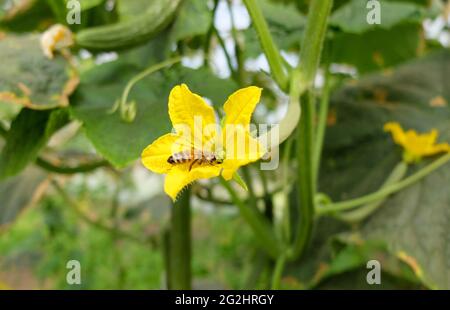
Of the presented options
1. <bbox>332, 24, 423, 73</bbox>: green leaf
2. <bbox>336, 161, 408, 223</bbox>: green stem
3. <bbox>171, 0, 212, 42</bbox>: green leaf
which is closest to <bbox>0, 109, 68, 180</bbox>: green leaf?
<bbox>171, 0, 212, 42</bbox>: green leaf

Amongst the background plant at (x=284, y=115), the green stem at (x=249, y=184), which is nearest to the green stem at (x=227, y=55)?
the background plant at (x=284, y=115)

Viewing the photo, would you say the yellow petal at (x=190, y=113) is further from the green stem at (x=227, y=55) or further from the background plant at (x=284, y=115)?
the green stem at (x=227, y=55)

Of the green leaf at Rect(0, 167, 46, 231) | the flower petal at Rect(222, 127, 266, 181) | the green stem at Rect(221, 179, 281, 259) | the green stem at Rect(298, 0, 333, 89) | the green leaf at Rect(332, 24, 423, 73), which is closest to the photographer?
the flower petal at Rect(222, 127, 266, 181)

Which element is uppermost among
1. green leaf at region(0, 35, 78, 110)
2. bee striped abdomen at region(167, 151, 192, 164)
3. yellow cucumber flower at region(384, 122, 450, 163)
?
green leaf at region(0, 35, 78, 110)

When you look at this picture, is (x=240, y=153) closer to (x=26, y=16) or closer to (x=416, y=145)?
(x=416, y=145)

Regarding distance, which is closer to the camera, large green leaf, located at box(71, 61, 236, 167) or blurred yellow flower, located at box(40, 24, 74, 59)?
large green leaf, located at box(71, 61, 236, 167)

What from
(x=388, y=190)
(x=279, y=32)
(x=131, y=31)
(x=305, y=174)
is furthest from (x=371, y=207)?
(x=131, y=31)

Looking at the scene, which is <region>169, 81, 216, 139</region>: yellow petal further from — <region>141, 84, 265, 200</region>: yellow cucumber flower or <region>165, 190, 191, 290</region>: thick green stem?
<region>165, 190, 191, 290</region>: thick green stem
